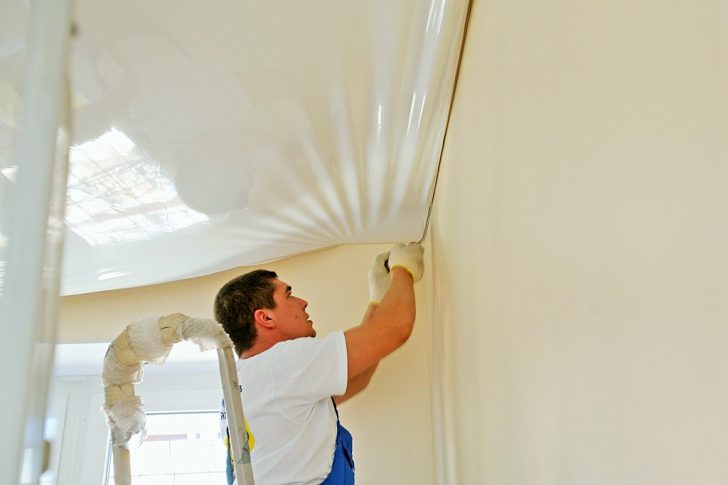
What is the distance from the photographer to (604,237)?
0.48 m

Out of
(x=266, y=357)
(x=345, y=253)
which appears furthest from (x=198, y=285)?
(x=266, y=357)

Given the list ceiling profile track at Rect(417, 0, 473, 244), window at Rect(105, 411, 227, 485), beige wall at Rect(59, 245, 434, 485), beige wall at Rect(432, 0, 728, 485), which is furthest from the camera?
window at Rect(105, 411, 227, 485)

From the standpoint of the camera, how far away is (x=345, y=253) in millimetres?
1891

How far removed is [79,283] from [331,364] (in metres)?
0.82

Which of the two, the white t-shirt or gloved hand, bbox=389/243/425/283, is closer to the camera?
the white t-shirt

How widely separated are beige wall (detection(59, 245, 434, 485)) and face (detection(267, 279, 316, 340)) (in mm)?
221

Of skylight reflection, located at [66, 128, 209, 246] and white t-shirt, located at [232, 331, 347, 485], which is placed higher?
skylight reflection, located at [66, 128, 209, 246]

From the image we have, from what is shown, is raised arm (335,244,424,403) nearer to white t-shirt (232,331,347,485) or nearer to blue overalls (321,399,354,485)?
white t-shirt (232,331,347,485)

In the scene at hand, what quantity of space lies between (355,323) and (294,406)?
44 cm

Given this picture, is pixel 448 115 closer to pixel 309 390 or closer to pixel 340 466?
pixel 309 390

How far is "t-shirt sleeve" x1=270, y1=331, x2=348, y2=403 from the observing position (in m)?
1.37

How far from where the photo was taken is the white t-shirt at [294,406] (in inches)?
54.0

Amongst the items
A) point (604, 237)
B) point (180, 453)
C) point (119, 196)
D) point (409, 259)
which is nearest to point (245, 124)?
point (119, 196)

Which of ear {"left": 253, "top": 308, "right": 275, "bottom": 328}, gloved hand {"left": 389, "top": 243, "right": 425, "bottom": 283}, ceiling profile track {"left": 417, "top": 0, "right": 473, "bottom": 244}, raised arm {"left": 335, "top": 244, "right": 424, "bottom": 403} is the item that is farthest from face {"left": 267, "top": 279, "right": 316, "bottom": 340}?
ceiling profile track {"left": 417, "top": 0, "right": 473, "bottom": 244}
